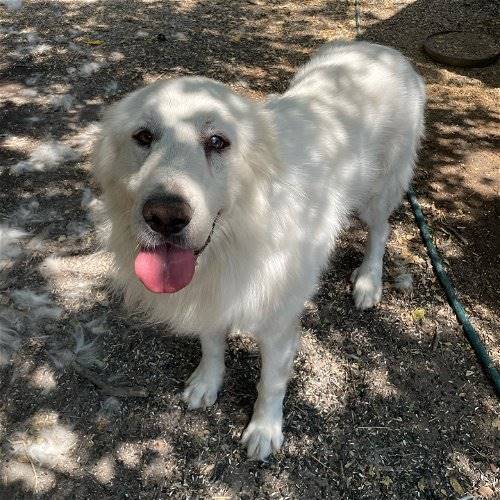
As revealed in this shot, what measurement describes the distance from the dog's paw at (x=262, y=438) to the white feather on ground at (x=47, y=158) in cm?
295

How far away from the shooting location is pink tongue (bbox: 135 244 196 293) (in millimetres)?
1872

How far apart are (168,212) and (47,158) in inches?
128

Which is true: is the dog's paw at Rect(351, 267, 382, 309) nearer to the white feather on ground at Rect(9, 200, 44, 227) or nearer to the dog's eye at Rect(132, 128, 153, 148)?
the dog's eye at Rect(132, 128, 153, 148)

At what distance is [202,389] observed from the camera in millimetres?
2836

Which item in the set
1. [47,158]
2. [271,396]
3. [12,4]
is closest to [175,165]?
[271,396]

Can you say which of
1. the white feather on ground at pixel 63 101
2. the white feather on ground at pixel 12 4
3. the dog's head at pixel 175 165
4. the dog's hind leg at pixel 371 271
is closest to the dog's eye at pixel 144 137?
the dog's head at pixel 175 165

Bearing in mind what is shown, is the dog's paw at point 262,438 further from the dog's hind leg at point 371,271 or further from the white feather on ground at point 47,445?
the dog's hind leg at point 371,271

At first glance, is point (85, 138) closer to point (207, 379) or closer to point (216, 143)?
point (207, 379)

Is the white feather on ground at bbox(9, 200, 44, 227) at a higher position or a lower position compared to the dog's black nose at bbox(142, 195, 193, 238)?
lower

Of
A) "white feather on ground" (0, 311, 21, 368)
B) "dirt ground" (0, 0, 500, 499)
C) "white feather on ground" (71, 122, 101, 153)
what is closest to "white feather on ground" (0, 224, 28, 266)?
"dirt ground" (0, 0, 500, 499)

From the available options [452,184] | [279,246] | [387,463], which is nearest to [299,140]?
[279,246]

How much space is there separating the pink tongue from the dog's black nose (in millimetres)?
146

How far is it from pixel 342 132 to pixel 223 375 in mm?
1509

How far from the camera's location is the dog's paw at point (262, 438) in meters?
2.61
